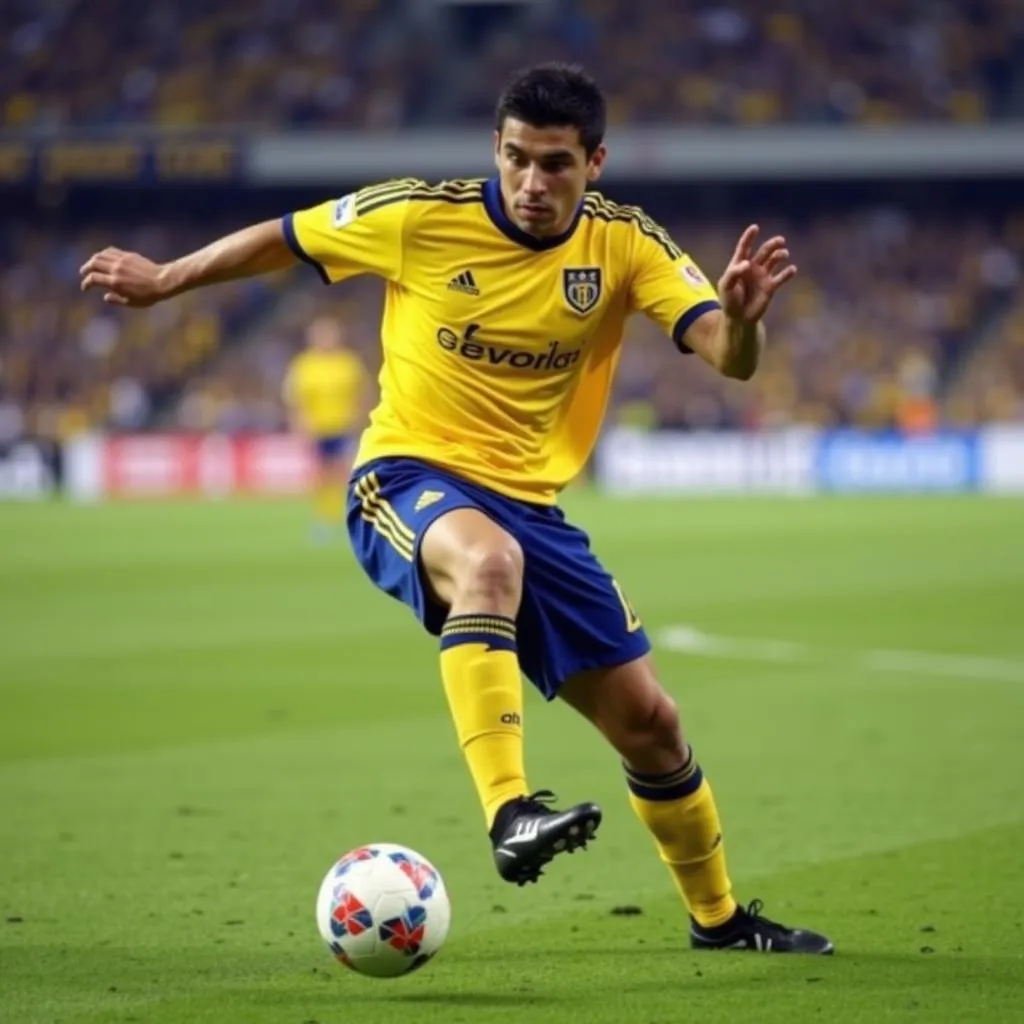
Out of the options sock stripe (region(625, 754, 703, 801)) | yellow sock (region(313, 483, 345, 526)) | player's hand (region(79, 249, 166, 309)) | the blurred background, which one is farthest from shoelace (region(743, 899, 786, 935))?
the blurred background

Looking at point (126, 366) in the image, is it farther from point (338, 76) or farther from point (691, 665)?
point (691, 665)

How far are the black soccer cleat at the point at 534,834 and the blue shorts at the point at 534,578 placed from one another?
568mm

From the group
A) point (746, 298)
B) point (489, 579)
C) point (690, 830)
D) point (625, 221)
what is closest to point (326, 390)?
point (625, 221)

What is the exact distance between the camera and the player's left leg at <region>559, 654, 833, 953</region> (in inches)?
224

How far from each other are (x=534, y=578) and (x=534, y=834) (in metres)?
0.93

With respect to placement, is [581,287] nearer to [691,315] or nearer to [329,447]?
[691,315]

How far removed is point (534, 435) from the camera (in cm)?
589

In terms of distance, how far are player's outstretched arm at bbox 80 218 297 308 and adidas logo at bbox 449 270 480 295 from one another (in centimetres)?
43

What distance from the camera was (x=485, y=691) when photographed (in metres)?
5.23

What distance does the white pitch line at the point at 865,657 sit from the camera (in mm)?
13094

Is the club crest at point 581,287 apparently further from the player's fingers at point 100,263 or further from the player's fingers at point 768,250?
the player's fingers at point 100,263

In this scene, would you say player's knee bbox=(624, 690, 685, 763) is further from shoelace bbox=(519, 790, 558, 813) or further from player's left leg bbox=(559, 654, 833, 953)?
shoelace bbox=(519, 790, 558, 813)

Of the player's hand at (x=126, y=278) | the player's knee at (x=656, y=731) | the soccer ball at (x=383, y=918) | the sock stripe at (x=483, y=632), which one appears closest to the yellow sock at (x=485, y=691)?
the sock stripe at (x=483, y=632)

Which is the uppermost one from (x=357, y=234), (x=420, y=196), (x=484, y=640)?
(x=420, y=196)
